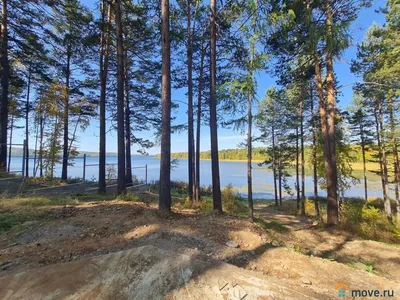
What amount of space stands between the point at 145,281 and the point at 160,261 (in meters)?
0.33

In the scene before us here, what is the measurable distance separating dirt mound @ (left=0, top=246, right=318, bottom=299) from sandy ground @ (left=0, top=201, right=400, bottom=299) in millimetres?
12

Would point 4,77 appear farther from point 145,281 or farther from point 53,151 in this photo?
point 145,281

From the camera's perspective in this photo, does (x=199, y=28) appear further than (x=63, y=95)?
No

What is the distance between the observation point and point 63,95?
11.5 metres

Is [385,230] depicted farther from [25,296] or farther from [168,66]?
[25,296]

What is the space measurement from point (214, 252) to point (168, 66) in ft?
15.5

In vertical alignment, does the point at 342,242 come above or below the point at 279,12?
below

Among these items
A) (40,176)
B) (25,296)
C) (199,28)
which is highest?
(199,28)

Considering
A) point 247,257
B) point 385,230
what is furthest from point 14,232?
point 385,230

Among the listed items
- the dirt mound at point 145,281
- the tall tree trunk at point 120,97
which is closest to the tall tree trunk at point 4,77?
the tall tree trunk at point 120,97

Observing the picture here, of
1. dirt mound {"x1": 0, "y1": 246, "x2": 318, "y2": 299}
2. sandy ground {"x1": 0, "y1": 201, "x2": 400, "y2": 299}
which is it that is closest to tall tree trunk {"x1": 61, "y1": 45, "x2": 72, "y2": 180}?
sandy ground {"x1": 0, "y1": 201, "x2": 400, "y2": 299}

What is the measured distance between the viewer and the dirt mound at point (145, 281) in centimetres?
239

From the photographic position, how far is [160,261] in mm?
2818

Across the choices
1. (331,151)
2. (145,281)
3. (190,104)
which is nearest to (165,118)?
(145,281)
